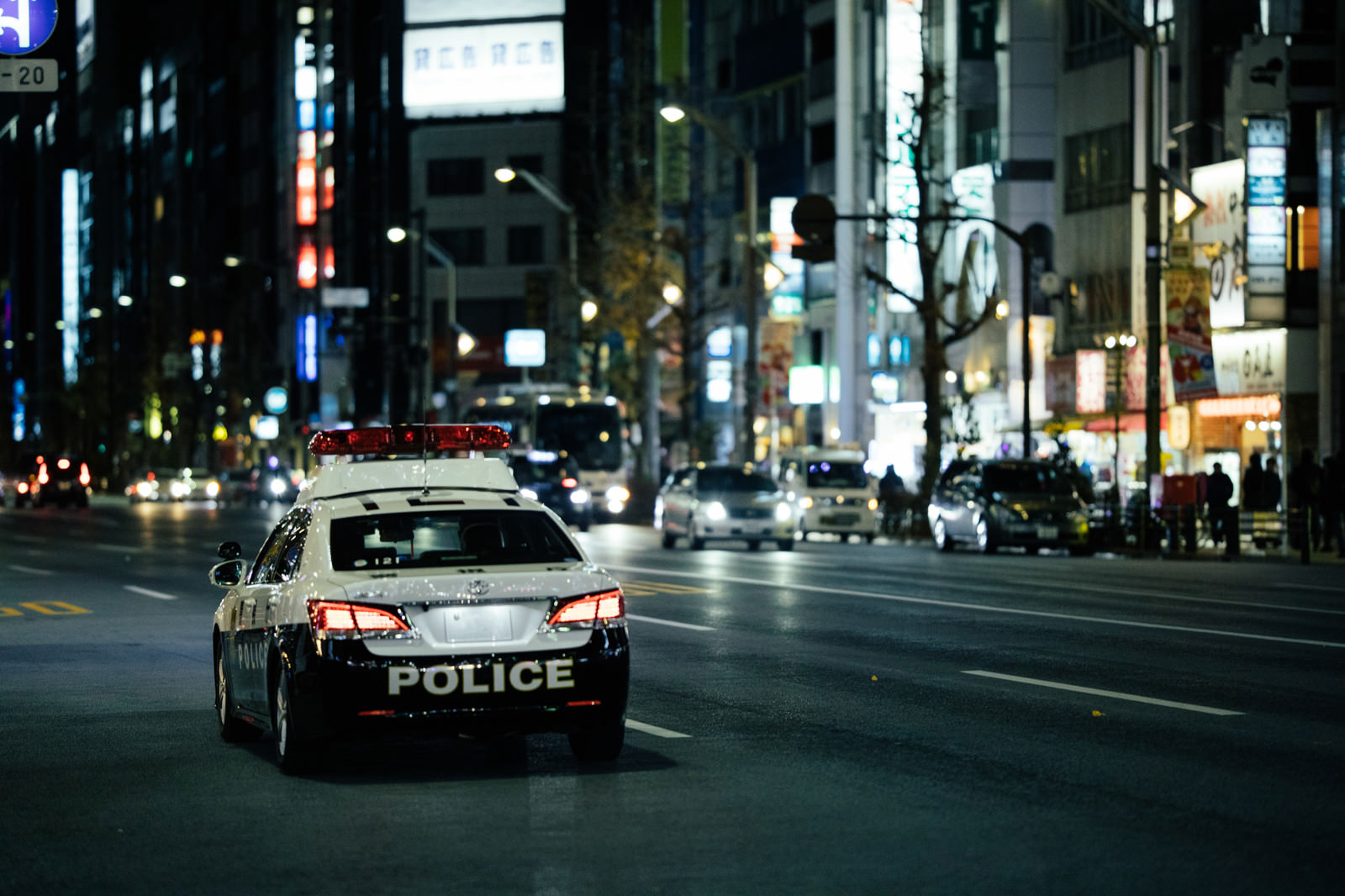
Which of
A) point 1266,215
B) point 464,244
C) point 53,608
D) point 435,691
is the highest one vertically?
point 464,244

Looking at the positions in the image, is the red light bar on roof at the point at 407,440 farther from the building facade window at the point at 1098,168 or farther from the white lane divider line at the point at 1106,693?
the building facade window at the point at 1098,168

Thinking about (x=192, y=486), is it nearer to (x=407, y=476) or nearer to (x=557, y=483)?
(x=557, y=483)

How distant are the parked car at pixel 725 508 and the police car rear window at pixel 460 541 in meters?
24.9

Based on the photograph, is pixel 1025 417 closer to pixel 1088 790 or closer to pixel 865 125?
pixel 865 125

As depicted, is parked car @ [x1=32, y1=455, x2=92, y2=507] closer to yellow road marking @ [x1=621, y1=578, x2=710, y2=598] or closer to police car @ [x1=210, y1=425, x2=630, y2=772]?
yellow road marking @ [x1=621, y1=578, x2=710, y2=598]

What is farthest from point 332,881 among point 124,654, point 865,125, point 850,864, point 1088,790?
point 865,125

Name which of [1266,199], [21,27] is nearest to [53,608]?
[21,27]

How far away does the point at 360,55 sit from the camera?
10550 cm

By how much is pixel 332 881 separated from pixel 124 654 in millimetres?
10282

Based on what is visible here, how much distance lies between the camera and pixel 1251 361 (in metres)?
41.8

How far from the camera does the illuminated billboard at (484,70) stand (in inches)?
3848

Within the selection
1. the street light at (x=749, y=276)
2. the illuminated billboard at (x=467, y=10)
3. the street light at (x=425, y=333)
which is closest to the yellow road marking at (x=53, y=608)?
the street light at (x=749, y=276)

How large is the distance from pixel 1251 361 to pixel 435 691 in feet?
113

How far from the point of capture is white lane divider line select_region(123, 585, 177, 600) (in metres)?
24.9
